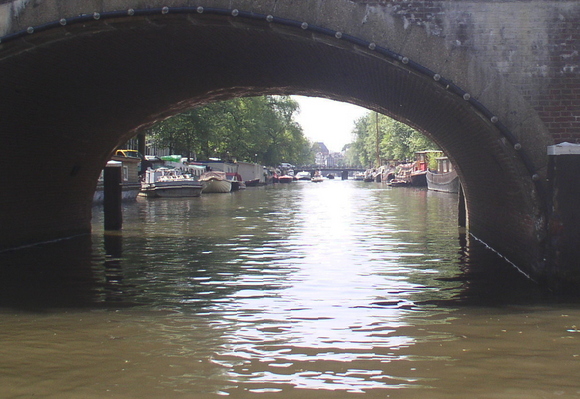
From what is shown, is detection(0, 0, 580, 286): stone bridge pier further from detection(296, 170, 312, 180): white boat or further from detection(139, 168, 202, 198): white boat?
detection(296, 170, 312, 180): white boat

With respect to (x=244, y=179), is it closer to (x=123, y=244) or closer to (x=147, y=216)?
(x=147, y=216)

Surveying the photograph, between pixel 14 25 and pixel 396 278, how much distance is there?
21.2 ft

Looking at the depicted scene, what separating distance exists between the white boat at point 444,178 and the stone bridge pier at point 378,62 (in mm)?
31070

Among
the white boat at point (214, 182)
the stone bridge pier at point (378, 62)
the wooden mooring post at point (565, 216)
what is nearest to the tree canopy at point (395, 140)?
the white boat at point (214, 182)

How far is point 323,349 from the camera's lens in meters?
6.77

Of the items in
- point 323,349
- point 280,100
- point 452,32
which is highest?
point 280,100

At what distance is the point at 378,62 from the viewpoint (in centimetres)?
1023

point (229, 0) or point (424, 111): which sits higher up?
point (229, 0)

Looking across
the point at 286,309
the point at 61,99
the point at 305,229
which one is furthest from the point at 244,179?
the point at 286,309

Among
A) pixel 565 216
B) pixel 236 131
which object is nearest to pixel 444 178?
pixel 236 131

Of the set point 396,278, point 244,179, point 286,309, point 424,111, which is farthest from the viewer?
point 244,179

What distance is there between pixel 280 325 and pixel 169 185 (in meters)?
32.1

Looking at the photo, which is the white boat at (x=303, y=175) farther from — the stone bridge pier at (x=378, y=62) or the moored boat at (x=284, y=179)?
the stone bridge pier at (x=378, y=62)

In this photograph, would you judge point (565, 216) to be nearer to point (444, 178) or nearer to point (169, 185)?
point (169, 185)
